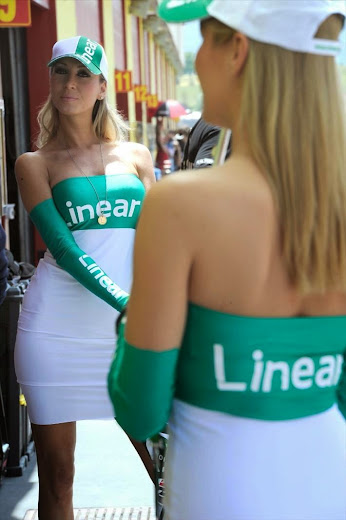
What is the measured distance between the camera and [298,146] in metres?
1.40

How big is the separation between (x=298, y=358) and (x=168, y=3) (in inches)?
26.9

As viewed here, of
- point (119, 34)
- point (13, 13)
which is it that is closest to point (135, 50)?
point (119, 34)

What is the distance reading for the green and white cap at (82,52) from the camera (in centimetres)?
326

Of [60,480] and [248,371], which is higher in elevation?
[248,371]

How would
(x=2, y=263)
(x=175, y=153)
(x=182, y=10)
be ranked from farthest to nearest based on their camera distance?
(x=175, y=153) → (x=2, y=263) → (x=182, y=10)

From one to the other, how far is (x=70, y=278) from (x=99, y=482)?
1550 millimetres

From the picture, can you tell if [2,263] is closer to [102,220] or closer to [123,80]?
[102,220]

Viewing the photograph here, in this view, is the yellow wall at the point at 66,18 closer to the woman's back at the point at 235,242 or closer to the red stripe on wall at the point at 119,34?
the red stripe on wall at the point at 119,34

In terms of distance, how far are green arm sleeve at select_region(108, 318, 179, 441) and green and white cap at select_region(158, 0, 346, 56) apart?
0.54m

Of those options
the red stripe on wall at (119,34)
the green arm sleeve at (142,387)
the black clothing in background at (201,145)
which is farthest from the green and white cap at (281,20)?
the red stripe on wall at (119,34)

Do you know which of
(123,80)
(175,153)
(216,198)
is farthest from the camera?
(175,153)

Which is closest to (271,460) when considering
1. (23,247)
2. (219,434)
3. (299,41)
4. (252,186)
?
(219,434)

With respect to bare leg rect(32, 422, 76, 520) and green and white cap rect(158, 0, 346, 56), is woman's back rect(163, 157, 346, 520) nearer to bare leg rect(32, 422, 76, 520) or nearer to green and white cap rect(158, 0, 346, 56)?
green and white cap rect(158, 0, 346, 56)

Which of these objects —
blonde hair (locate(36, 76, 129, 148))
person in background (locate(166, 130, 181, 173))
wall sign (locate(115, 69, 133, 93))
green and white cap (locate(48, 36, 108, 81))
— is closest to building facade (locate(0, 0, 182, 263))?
blonde hair (locate(36, 76, 129, 148))
